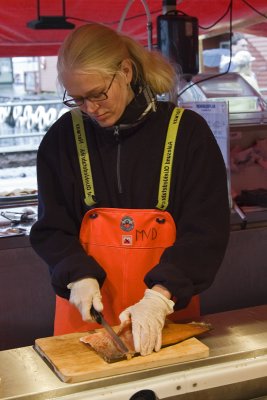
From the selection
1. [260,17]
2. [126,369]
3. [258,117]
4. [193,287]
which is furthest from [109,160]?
[260,17]

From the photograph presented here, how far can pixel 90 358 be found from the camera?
1.59m

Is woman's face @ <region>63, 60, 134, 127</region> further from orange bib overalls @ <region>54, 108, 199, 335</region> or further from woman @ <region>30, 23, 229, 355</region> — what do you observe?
orange bib overalls @ <region>54, 108, 199, 335</region>

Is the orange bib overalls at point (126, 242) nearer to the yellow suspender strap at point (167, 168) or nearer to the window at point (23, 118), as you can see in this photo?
the yellow suspender strap at point (167, 168)

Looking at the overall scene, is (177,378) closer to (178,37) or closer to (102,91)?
(102,91)

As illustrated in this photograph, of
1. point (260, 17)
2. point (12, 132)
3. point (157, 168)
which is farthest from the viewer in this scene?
point (12, 132)

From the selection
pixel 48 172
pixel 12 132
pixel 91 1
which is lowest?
pixel 12 132

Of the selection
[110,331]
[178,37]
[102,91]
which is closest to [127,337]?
[110,331]

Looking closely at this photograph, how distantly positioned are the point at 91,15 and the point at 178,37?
7.82 feet

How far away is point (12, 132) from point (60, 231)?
31.4ft

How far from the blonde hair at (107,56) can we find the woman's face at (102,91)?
2cm

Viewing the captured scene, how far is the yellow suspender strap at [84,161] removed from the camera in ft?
6.32

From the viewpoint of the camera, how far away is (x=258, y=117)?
390cm

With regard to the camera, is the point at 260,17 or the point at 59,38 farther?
the point at 59,38

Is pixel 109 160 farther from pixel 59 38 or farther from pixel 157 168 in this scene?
pixel 59 38
